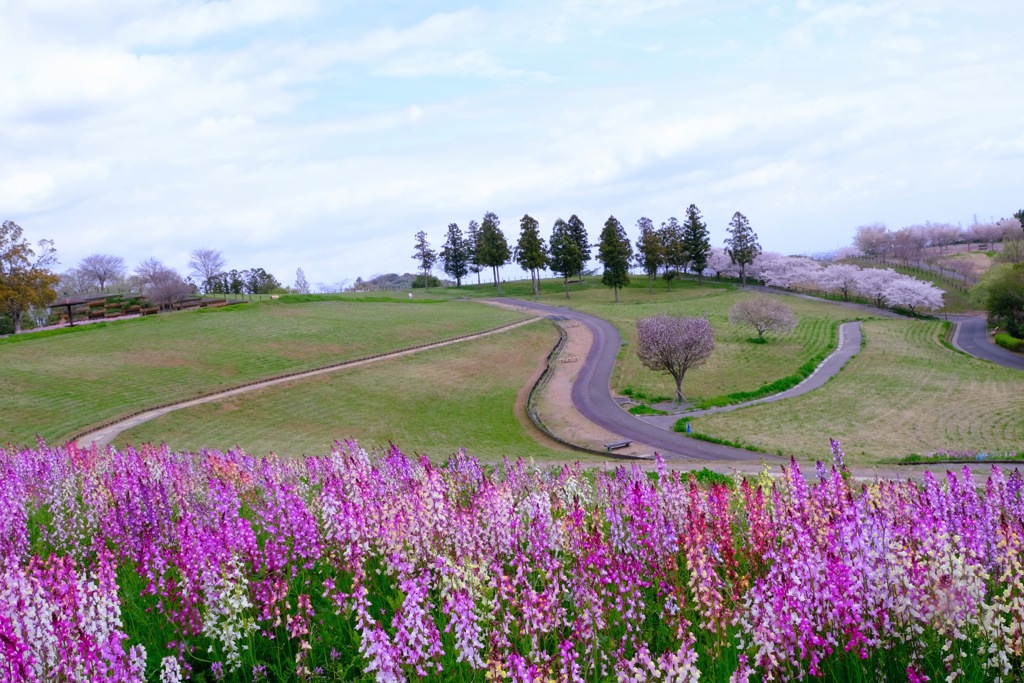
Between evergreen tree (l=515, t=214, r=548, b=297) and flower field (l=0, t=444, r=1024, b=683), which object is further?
evergreen tree (l=515, t=214, r=548, b=297)

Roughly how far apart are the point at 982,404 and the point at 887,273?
241 feet

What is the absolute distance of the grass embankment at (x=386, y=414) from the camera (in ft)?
128

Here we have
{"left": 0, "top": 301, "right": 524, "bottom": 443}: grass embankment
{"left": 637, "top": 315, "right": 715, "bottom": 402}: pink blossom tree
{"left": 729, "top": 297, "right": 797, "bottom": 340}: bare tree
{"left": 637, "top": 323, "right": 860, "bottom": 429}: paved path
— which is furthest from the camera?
{"left": 729, "top": 297, "right": 797, "bottom": 340}: bare tree

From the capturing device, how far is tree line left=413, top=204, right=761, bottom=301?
11875 centimetres

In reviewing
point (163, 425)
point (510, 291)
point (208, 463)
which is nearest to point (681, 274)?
point (510, 291)

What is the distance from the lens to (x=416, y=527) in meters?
8.02

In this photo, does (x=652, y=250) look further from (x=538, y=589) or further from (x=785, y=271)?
(x=538, y=589)

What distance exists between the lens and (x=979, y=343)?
83000 mm

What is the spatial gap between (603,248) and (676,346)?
208 ft

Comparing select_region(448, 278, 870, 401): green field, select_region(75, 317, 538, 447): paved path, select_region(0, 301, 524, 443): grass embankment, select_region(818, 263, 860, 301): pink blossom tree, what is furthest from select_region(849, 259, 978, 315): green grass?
select_region(75, 317, 538, 447): paved path

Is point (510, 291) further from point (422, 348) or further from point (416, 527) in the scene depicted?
point (416, 527)

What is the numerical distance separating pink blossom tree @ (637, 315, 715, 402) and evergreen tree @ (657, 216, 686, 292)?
72602 mm

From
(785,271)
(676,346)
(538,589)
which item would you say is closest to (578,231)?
(785,271)

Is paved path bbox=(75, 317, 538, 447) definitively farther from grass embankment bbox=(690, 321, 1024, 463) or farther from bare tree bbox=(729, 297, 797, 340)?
grass embankment bbox=(690, 321, 1024, 463)
